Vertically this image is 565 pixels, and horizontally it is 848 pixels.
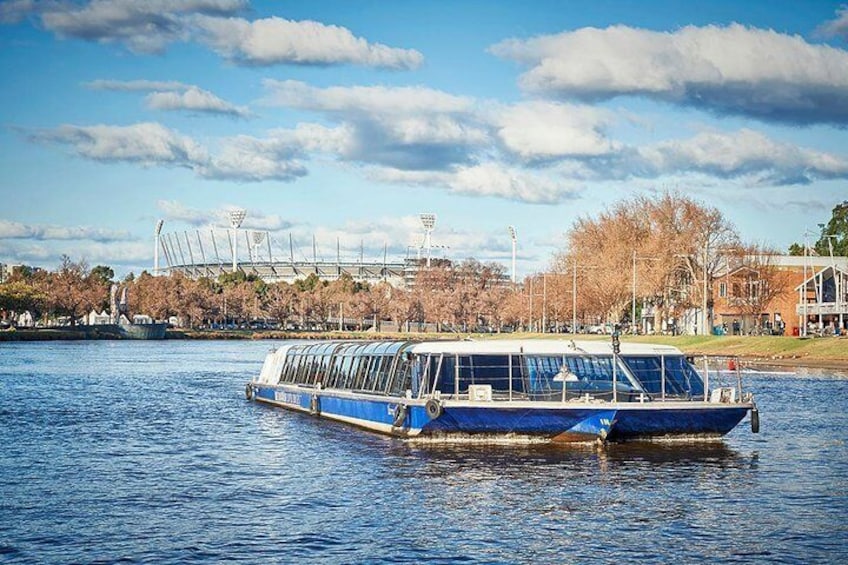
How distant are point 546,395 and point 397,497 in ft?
39.5

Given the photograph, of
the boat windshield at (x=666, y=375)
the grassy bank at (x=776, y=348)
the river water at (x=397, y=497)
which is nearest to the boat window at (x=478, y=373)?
the river water at (x=397, y=497)

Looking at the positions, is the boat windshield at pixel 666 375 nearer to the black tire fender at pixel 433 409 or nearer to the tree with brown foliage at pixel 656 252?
the black tire fender at pixel 433 409

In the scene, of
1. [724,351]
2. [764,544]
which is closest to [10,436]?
[764,544]

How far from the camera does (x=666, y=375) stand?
158 ft

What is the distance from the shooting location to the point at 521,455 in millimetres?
43875

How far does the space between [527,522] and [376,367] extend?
75.6 feet

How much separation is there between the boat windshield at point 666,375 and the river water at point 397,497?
2.24 meters

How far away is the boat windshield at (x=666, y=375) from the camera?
47.6m

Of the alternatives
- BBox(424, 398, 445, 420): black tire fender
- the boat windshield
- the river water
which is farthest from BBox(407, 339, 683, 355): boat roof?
the river water

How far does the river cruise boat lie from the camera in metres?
44.7

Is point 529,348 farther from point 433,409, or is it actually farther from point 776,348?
point 776,348

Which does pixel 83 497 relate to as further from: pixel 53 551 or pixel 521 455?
pixel 521 455

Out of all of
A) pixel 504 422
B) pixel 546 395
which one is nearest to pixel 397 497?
pixel 504 422

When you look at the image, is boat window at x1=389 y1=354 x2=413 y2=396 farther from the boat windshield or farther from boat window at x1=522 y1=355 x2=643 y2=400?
the boat windshield
